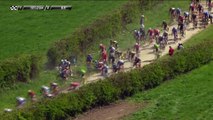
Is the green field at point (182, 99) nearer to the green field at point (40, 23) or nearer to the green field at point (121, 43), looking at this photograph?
the green field at point (121, 43)

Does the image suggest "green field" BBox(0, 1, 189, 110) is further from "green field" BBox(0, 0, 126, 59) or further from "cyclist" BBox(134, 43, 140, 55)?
Answer: "green field" BBox(0, 0, 126, 59)

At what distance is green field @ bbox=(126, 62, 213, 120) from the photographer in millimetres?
35375

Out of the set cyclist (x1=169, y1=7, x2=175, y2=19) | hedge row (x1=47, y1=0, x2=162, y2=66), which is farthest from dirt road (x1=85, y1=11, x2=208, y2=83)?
hedge row (x1=47, y1=0, x2=162, y2=66)

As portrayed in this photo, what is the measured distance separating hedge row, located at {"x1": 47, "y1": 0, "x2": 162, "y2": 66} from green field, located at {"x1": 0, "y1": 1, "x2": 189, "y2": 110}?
0.70 meters

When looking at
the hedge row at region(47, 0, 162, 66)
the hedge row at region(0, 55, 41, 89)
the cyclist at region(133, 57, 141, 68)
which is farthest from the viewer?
the hedge row at region(47, 0, 162, 66)

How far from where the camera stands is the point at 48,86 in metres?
41.2

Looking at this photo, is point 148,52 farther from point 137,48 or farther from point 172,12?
point 172,12

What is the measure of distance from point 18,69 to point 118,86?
7.59 m

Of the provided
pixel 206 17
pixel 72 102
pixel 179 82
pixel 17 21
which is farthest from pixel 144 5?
pixel 72 102

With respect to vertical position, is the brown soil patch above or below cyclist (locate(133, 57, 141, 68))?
below

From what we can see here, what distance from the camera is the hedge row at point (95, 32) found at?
147 feet

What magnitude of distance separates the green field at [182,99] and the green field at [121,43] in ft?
23.9

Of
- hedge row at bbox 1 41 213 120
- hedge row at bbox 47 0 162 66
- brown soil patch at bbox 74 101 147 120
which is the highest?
hedge row at bbox 47 0 162 66

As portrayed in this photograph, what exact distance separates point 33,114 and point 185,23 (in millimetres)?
21831
